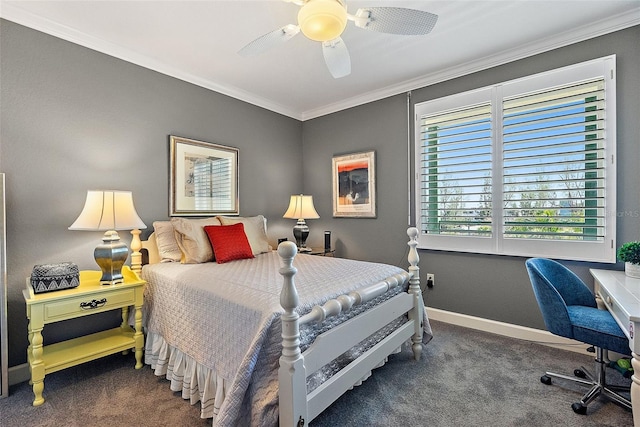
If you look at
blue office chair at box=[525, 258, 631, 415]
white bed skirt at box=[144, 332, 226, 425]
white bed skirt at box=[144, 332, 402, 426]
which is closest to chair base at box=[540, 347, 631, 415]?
blue office chair at box=[525, 258, 631, 415]

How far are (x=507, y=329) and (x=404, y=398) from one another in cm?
153

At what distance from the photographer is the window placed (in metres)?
2.32

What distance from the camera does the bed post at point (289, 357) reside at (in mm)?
1262

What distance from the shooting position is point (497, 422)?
162 cm

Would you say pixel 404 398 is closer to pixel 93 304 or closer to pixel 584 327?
pixel 584 327

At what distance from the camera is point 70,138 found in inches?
91.1

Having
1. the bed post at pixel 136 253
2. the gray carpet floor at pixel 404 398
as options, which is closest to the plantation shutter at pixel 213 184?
the bed post at pixel 136 253

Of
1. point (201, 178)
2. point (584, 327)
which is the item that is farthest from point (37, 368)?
point (584, 327)

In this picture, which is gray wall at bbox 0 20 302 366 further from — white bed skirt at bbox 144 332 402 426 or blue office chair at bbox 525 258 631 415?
blue office chair at bbox 525 258 631 415

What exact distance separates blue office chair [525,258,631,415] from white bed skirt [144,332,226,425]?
2002mm

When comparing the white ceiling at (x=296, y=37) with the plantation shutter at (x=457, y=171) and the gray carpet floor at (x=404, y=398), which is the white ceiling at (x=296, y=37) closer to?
the plantation shutter at (x=457, y=171)

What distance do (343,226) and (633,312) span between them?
113 inches

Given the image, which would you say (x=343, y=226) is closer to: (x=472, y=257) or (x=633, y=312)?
(x=472, y=257)

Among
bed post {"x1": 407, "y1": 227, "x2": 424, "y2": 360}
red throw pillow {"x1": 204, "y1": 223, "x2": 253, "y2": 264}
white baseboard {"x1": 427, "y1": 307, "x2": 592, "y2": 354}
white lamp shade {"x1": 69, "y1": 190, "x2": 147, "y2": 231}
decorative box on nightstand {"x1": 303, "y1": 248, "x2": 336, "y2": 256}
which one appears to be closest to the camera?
white lamp shade {"x1": 69, "y1": 190, "x2": 147, "y2": 231}
